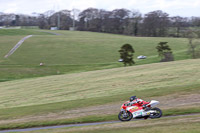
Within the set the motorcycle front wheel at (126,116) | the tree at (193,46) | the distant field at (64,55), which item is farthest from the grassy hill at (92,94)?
the tree at (193,46)

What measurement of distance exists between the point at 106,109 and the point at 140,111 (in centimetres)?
508

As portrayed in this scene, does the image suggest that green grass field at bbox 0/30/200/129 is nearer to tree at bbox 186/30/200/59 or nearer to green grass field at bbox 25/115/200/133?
green grass field at bbox 25/115/200/133

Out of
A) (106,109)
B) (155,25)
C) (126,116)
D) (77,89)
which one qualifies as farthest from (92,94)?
(155,25)

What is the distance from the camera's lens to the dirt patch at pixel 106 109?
69.6 ft

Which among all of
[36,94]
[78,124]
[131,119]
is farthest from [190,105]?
[36,94]

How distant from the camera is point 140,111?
58.3ft

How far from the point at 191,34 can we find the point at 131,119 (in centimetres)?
6891

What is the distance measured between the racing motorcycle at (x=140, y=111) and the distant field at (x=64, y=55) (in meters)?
52.9

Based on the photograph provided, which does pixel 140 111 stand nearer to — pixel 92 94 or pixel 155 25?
pixel 92 94

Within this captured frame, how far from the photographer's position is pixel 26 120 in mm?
21984

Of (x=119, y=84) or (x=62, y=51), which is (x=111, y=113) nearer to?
(x=119, y=84)

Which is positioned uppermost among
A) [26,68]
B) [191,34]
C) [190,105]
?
[191,34]

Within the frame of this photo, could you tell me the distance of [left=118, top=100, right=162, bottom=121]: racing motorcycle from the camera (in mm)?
17578

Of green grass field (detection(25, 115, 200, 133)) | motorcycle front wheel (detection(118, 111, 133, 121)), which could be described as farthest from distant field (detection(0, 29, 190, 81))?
green grass field (detection(25, 115, 200, 133))
